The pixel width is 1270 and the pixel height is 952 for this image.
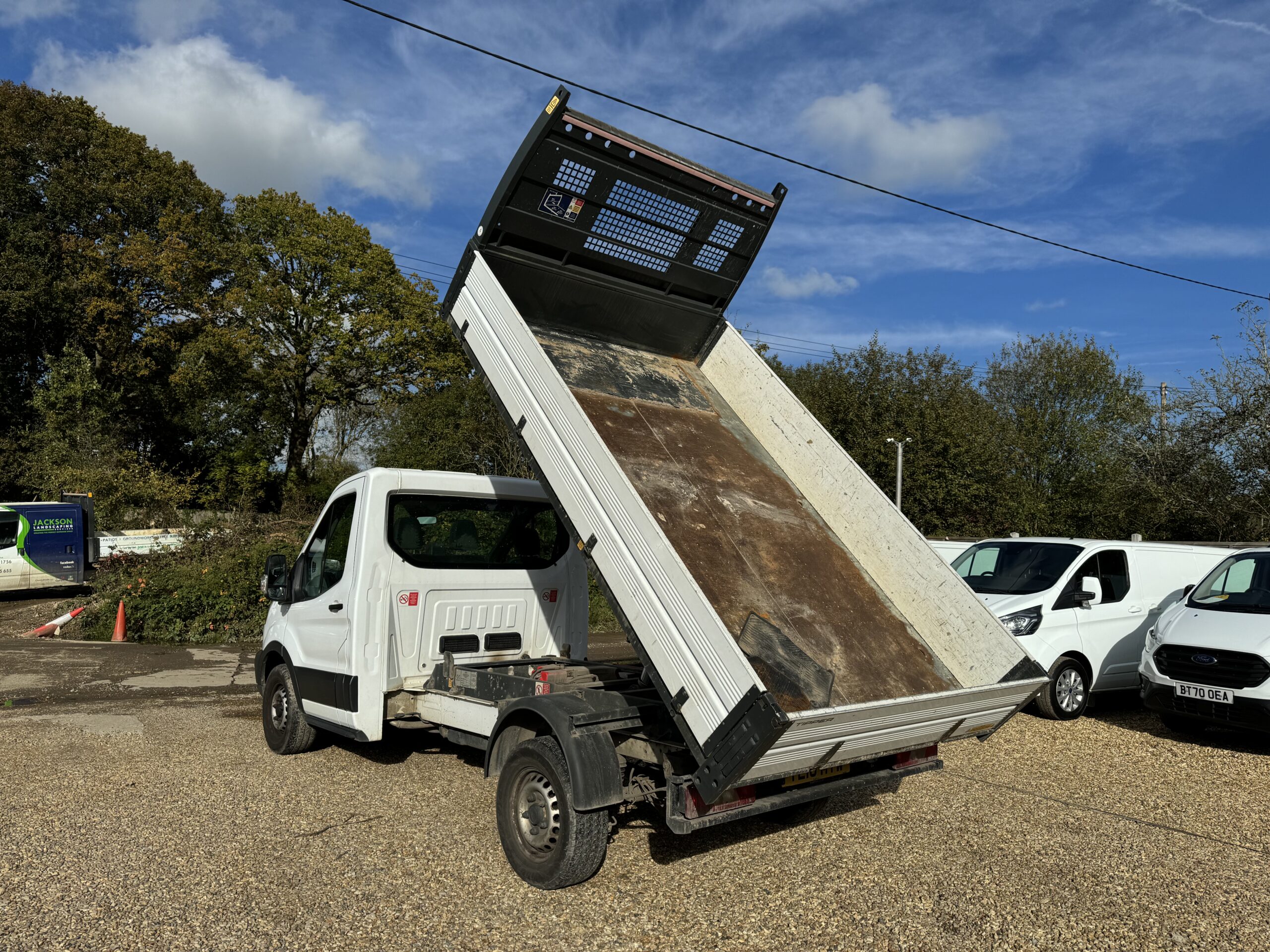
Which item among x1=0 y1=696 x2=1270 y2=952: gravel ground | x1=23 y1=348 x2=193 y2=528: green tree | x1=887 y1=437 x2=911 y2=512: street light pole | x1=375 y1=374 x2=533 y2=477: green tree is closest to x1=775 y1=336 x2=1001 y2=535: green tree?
x1=887 y1=437 x2=911 y2=512: street light pole

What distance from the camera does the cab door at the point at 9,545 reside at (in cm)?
1967

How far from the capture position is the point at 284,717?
6.88m

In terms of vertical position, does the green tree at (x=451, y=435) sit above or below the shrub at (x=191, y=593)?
above

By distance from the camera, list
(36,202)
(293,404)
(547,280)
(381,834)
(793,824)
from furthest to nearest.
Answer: (293,404) → (36,202) → (547,280) → (793,824) → (381,834)

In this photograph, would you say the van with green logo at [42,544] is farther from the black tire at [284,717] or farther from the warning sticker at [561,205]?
the warning sticker at [561,205]

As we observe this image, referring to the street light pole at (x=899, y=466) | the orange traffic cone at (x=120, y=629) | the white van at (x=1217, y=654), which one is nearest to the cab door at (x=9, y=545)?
the orange traffic cone at (x=120, y=629)

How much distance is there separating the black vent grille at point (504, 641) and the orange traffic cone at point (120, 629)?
11185 mm

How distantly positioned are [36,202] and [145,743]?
31.8m

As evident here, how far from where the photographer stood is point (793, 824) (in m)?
5.44

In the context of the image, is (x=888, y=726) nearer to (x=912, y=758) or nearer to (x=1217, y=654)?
(x=912, y=758)

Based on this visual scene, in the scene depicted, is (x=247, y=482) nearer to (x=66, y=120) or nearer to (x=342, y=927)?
(x=66, y=120)

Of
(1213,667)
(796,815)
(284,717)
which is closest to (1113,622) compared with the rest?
(1213,667)

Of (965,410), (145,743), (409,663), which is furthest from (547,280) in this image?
(965,410)

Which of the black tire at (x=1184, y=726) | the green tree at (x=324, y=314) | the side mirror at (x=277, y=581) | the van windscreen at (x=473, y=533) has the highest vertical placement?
the green tree at (x=324, y=314)
